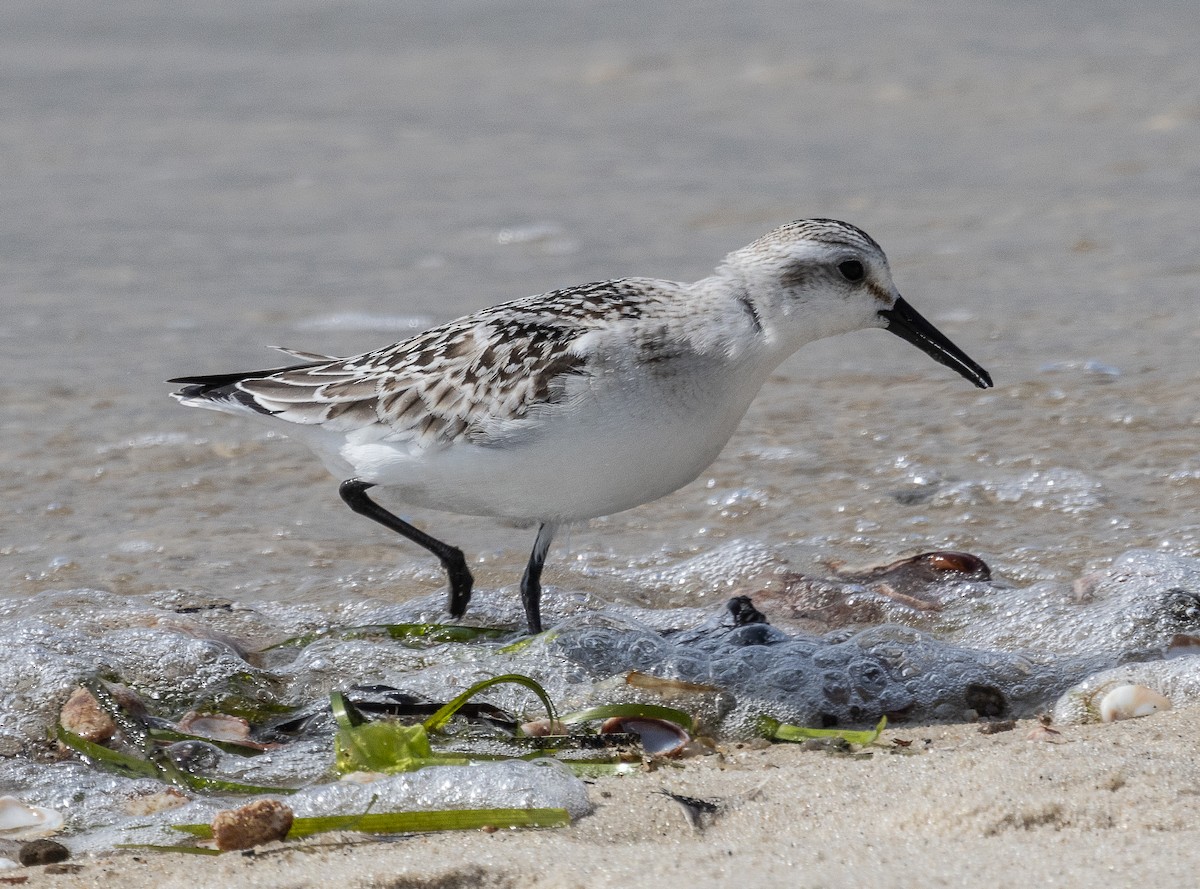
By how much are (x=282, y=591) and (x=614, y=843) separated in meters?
2.36

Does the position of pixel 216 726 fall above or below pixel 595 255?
below

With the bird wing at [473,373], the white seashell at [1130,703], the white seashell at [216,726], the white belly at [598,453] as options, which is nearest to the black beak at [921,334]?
the white belly at [598,453]

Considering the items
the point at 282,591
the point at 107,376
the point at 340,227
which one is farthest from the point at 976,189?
the point at 282,591

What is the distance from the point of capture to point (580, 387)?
14.2 feet

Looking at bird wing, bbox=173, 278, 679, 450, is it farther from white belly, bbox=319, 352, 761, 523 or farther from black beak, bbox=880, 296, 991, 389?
black beak, bbox=880, 296, 991, 389

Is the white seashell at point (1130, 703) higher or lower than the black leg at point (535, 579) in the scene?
lower

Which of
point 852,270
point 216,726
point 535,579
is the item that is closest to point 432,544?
point 535,579

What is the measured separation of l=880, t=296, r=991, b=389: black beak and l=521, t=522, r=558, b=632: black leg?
48.0 inches

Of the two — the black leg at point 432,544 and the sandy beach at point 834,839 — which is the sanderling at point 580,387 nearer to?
the black leg at point 432,544

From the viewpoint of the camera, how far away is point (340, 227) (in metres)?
9.89

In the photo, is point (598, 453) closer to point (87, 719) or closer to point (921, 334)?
point (921, 334)

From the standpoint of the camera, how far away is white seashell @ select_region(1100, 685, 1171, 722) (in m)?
4.08

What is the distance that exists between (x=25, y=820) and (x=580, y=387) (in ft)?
5.81

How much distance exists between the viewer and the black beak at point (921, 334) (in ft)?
15.9
